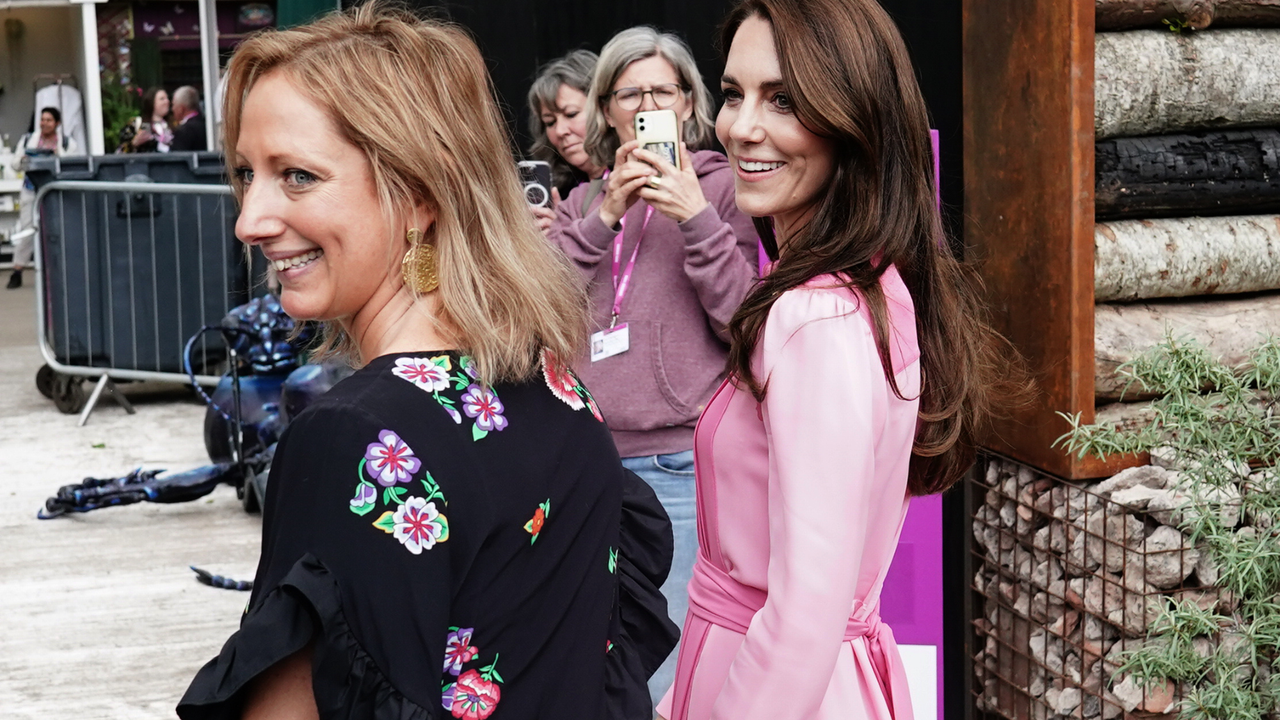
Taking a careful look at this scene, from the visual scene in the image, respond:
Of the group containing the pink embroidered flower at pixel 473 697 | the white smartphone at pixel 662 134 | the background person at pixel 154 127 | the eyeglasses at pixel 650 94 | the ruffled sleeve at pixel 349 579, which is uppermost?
the background person at pixel 154 127

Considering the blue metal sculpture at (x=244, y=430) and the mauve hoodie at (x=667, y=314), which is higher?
the mauve hoodie at (x=667, y=314)

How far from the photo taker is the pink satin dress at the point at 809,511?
158cm

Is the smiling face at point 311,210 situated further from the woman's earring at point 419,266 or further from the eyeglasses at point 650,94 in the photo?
the eyeglasses at point 650,94

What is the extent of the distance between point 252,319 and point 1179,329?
432 cm

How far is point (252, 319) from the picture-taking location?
6152 mm

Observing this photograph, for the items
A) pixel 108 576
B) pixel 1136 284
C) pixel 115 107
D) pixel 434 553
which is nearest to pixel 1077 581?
pixel 1136 284

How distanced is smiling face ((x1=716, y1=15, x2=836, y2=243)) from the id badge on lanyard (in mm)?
1271

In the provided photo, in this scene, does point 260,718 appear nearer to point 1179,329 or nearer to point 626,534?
point 626,534

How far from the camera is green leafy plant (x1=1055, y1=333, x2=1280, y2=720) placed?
2.62 m

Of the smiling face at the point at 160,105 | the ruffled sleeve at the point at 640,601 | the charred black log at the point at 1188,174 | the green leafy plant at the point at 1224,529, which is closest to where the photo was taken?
the ruffled sleeve at the point at 640,601

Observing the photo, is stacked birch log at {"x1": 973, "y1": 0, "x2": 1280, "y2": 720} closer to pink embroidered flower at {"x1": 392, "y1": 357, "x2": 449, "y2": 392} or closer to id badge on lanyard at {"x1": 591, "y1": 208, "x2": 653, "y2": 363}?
id badge on lanyard at {"x1": 591, "y1": 208, "x2": 653, "y2": 363}

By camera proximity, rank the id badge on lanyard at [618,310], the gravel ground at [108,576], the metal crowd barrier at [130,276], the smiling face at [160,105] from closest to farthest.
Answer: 1. the id badge on lanyard at [618,310]
2. the gravel ground at [108,576]
3. the metal crowd barrier at [130,276]
4. the smiling face at [160,105]

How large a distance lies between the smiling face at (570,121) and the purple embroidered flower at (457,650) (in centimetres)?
250

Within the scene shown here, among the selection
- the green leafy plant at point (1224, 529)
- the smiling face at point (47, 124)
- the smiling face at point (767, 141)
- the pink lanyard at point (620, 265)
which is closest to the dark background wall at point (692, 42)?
the pink lanyard at point (620, 265)
